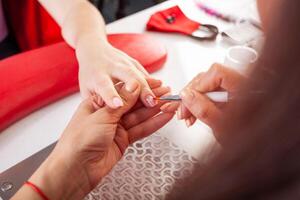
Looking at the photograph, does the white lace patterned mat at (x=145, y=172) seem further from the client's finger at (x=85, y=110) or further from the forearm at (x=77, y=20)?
the forearm at (x=77, y=20)

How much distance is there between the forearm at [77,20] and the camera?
1.01m

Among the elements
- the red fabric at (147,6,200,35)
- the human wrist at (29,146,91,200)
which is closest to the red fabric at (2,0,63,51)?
the red fabric at (147,6,200,35)

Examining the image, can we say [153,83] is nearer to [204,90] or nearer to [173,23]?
[204,90]

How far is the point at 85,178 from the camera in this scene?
29.8 inches

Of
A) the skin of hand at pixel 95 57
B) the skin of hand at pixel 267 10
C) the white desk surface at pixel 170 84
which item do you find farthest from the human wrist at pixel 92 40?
the skin of hand at pixel 267 10

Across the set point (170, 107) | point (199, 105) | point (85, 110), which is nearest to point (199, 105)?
point (199, 105)

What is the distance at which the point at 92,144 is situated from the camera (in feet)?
2.41

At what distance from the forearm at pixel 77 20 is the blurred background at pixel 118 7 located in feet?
1.23

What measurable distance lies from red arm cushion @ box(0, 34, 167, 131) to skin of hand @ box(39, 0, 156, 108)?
0.13 ft

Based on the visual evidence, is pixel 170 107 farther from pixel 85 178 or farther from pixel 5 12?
pixel 5 12

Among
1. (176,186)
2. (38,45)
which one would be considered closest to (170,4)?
(38,45)

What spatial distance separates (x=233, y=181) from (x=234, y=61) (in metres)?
0.59

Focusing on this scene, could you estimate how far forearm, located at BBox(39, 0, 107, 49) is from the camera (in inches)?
39.7

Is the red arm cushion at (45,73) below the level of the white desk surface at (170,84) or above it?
above
